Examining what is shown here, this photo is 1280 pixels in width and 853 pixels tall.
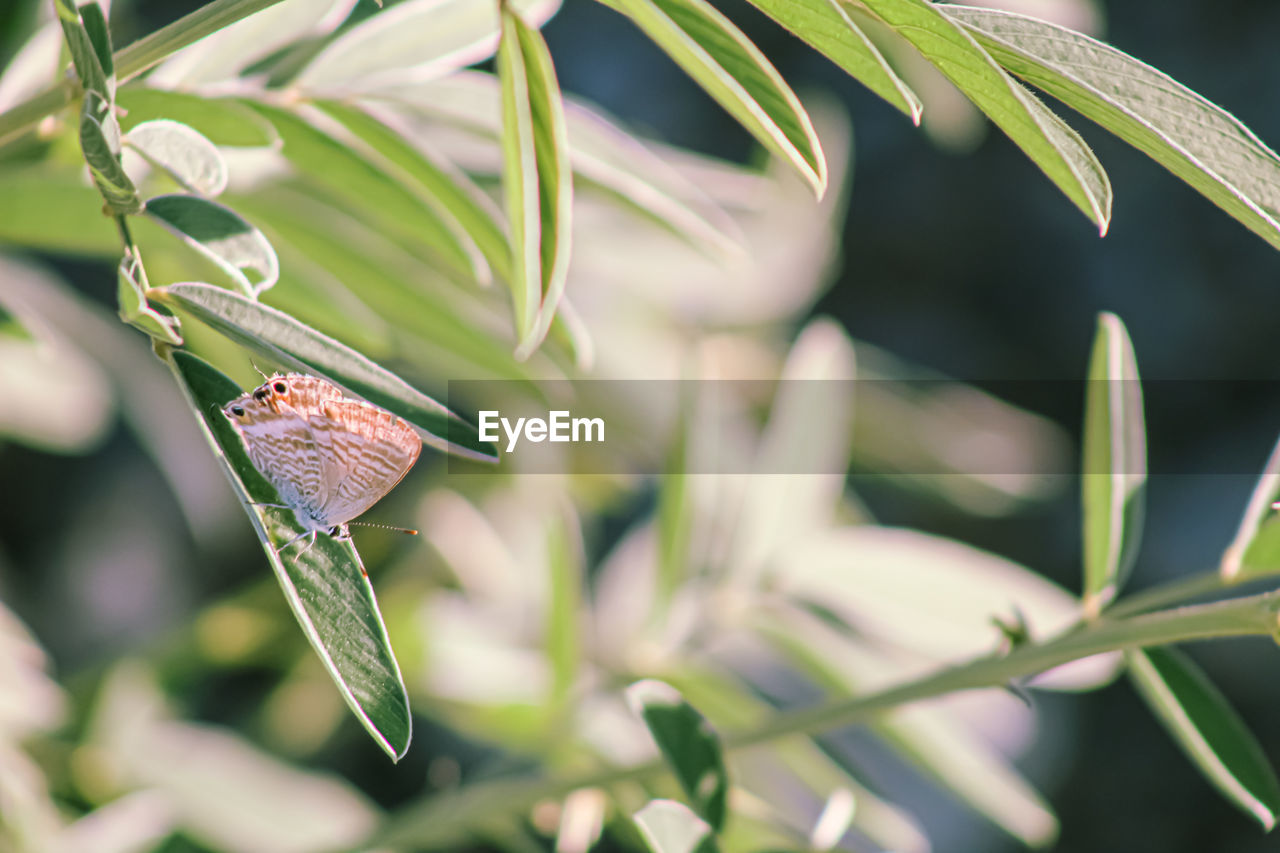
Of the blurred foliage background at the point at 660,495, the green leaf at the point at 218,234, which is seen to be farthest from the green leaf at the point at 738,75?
the blurred foliage background at the point at 660,495

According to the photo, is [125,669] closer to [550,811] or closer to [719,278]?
[550,811]

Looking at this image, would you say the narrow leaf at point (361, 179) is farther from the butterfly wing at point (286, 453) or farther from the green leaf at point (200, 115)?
the butterfly wing at point (286, 453)

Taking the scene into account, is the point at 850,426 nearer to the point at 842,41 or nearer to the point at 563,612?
the point at 563,612

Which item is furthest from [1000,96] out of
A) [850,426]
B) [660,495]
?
[850,426]

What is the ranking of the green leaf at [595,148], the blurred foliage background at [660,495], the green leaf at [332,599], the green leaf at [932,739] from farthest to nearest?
the blurred foliage background at [660,495]
the green leaf at [932,739]
the green leaf at [595,148]
the green leaf at [332,599]

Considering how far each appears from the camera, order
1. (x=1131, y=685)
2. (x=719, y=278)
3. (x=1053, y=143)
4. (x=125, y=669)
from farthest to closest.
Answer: (x=1131, y=685) < (x=719, y=278) < (x=125, y=669) < (x=1053, y=143)

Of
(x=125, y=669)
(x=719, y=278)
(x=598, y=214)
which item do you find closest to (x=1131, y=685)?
(x=719, y=278)
